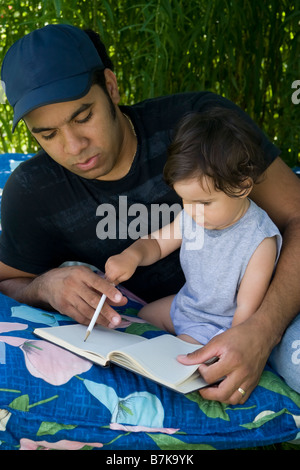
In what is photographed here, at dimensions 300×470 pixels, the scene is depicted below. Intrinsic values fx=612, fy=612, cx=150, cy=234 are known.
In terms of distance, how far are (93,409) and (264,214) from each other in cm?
75

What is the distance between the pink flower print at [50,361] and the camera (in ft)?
5.06

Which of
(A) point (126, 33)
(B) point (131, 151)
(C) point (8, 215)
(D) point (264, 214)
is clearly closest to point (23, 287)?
(C) point (8, 215)

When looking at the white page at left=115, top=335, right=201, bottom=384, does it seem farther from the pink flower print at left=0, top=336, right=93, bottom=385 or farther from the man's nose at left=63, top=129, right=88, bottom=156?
the man's nose at left=63, top=129, right=88, bottom=156

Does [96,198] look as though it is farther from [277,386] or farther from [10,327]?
[277,386]

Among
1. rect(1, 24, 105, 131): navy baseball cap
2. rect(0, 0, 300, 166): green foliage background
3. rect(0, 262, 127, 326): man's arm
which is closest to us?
rect(0, 262, 127, 326): man's arm

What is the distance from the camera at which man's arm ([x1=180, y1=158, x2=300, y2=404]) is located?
5.05ft

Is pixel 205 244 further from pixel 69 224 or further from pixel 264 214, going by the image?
pixel 69 224

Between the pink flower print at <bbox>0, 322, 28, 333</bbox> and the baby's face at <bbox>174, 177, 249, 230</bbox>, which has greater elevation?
the baby's face at <bbox>174, 177, 249, 230</bbox>

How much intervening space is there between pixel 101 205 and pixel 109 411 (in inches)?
31.1

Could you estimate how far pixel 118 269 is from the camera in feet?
5.66

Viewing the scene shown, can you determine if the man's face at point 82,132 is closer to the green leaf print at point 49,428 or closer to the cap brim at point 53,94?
the cap brim at point 53,94

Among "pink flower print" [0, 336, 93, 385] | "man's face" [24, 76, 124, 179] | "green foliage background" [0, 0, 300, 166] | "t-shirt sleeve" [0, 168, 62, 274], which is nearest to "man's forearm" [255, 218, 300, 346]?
"pink flower print" [0, 336, 93, 385]

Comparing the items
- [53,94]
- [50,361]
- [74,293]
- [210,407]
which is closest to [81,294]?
[74,293]

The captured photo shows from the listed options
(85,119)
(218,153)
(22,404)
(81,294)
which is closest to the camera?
(22,404)
